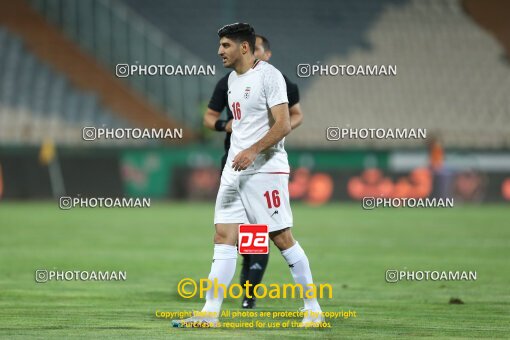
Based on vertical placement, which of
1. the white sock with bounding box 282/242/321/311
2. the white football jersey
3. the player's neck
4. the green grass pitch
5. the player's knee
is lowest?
the green grass pitch

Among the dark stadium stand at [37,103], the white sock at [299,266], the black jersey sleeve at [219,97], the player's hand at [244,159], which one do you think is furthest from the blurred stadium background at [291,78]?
the player's hand at [244,159]

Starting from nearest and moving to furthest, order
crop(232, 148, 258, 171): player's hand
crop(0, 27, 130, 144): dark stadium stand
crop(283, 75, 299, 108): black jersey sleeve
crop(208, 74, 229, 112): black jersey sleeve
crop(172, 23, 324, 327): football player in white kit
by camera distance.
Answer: crop(232, 148, 258, 171): player's hand → crop(172, 23, 324, 327): football player in white kit → crop(208, 74, 229, 112): black jersey sleeve → crop(283, 75, 299, 108): black jersey sleeve → crop(0, 27, 130, 144): dark stadium stand

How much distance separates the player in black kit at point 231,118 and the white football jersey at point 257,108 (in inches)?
42.9

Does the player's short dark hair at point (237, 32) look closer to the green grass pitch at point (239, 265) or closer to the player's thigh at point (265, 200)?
the player's thigh at point (265, 200)

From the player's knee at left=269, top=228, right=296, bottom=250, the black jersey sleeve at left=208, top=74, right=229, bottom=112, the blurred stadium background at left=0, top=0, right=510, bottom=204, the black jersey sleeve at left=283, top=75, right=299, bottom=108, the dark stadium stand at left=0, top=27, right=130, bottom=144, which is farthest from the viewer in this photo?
the dark stadium stand at left=0, top=27, right=130, bottom=144

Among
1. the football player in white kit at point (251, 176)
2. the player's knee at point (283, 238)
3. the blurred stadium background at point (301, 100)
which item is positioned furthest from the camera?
the blurred stadium background at point (301, 100)

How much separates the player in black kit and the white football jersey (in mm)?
1089

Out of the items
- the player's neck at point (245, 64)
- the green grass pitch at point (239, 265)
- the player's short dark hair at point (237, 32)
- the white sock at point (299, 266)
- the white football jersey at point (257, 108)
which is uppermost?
the player's short dark hair at point (237, 32)

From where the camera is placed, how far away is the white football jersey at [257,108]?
25.1 feet

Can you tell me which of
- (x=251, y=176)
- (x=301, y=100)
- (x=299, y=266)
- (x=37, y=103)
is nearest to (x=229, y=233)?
(x=251, y=176)

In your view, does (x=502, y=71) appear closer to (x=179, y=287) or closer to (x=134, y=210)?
(x=134, y=210)

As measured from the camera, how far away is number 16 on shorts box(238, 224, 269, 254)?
25.2 ft

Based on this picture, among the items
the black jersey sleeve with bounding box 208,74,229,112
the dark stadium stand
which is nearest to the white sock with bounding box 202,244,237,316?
the black jersey sleeve with bounding box 208,74,229,112

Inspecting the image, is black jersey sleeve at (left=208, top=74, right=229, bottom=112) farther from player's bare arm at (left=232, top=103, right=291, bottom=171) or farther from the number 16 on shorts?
the number 16 on shorts
